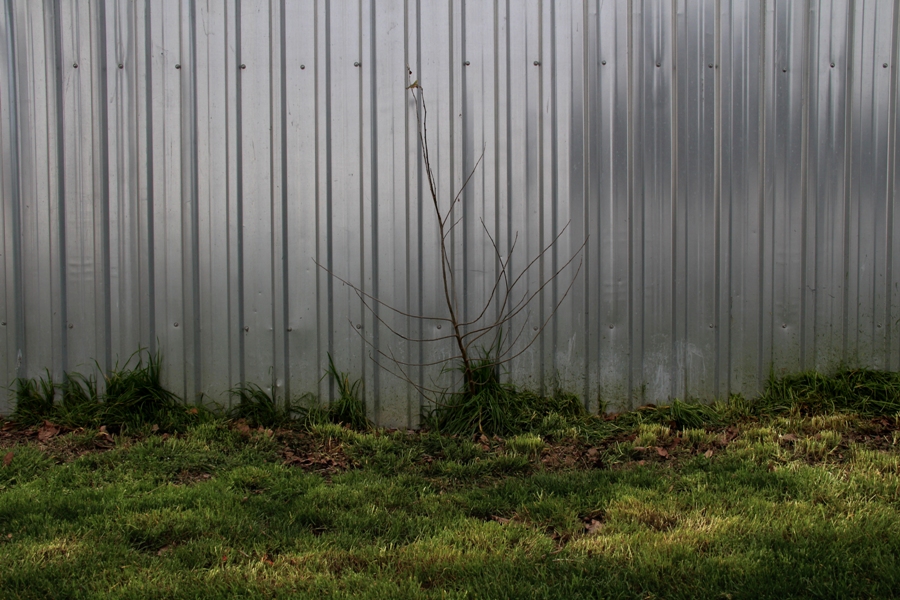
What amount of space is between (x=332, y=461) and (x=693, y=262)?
8.70 feet

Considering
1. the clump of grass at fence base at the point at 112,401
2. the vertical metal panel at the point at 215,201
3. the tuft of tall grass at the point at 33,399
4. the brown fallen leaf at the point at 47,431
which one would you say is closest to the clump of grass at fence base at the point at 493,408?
the vertical metal panel at the point at 215,201

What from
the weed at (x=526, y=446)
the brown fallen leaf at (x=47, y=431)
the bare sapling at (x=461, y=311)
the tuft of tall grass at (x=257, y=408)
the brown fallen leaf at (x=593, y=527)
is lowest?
the brown fallen leaf at (x=593, y=527)

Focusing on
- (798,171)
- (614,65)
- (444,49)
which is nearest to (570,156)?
(614,65)

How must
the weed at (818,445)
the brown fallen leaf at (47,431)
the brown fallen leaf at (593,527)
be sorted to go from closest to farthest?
the brown fallen leaf at (593,527)
the weed at (818,445)
the brown fallen leaf at (47,431)

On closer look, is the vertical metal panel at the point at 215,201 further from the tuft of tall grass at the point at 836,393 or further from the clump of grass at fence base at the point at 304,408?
the tuft of tall grass at the point at 836,393

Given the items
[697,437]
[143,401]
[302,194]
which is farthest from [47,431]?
[697,437]

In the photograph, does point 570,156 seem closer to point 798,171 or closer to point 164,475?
point 798,171

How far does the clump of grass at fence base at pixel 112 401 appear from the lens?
12.1 feet

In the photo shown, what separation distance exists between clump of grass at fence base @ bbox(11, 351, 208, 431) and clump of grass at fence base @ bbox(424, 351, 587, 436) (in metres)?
1.56

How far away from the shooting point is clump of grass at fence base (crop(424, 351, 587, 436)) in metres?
3.63

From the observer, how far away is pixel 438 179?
3842mm

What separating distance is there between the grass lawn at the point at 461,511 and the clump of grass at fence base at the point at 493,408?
0.13 meters

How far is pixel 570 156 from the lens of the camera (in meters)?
3.87

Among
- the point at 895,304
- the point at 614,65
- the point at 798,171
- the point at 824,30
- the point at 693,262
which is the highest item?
the point at 824,30
